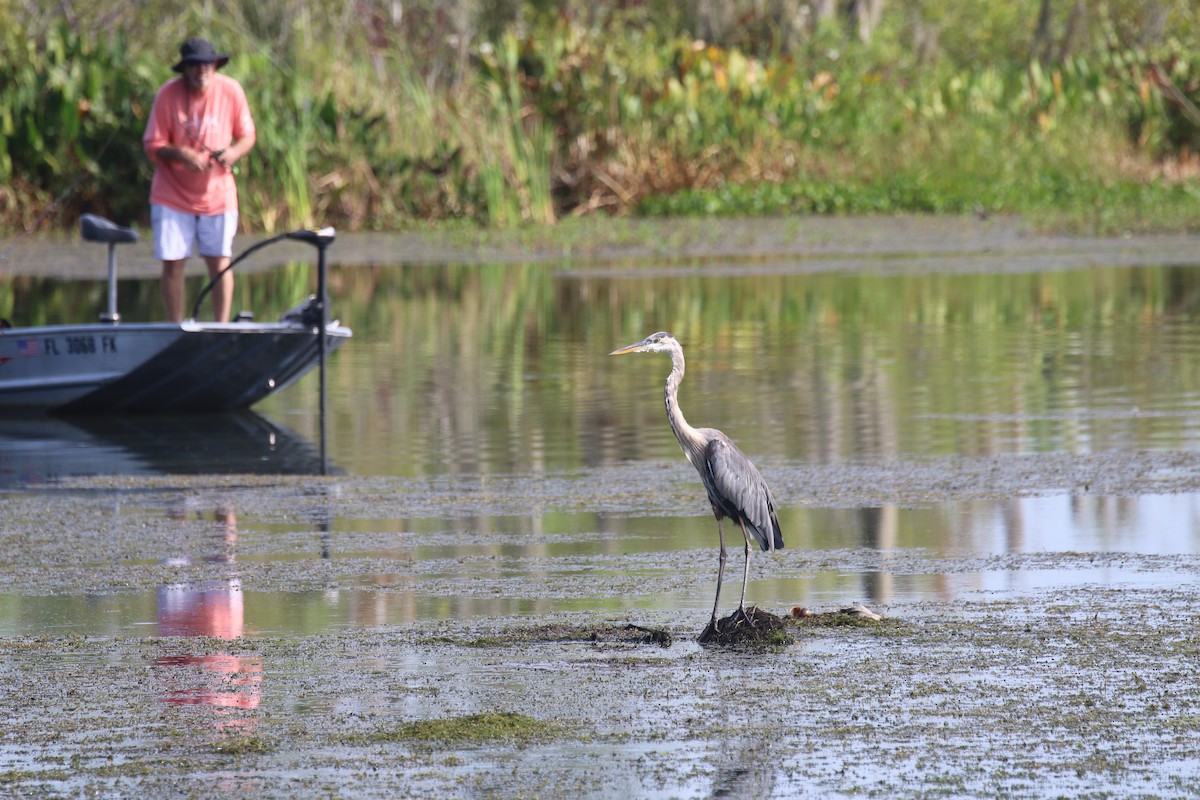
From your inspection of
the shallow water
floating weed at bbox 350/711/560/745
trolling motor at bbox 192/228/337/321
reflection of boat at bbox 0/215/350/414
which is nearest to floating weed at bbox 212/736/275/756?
the shallow water

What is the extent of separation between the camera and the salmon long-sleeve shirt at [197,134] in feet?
40.5

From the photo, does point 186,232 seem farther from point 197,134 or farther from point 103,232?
point 103,232

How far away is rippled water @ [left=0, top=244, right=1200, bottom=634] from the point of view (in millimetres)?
7496

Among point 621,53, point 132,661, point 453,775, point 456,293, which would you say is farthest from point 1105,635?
point 621,53

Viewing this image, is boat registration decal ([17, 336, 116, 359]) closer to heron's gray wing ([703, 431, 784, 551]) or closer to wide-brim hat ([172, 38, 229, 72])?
wide-brim hat ([172, 38, 229, 72])

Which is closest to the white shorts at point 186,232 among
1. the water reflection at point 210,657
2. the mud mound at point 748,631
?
the water reflection at point 210,657

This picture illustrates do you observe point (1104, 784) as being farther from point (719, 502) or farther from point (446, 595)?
point (446, 595)

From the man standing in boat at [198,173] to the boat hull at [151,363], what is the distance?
0.46 m

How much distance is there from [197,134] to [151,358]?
4.61 feet

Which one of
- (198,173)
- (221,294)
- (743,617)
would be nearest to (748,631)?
(743,617)

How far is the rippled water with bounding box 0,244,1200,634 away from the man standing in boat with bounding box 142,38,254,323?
35.3 inches

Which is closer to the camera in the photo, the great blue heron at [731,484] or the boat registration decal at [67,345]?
the great blue heron at [731,484]

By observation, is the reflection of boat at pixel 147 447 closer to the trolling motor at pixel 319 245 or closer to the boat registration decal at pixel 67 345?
the boat registration decal at pixel 67 345

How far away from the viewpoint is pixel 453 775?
506cm
